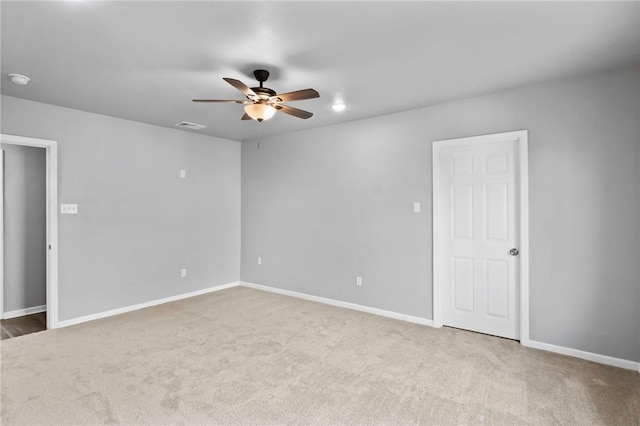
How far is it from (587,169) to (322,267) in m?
3.25

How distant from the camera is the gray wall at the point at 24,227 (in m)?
Result: 4.59

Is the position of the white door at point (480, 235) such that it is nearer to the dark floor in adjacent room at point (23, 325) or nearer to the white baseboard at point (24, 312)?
the dark floor in adjacent room at point (23, 325)

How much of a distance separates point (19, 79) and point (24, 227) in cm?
251

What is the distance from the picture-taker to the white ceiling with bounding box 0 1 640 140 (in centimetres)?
212

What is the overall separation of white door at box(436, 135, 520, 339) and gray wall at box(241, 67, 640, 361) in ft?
0.58

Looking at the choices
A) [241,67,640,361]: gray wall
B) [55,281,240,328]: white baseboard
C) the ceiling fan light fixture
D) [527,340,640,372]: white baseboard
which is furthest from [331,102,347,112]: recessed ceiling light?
[55,281,240,328]: white baseboard

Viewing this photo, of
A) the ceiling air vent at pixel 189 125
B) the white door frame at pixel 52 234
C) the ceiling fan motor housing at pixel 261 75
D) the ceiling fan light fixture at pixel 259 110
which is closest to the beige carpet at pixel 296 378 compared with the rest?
the white door frame at pixel 52 234

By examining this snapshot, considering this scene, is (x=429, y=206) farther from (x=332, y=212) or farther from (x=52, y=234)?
(x=52, y=234)

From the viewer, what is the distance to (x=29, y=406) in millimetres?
2391

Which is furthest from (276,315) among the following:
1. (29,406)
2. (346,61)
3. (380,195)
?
(346,61)

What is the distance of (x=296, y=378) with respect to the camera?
279 centimetres

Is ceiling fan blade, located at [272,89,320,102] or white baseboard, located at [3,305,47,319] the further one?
white baseboard, located at [3,305,47,319]

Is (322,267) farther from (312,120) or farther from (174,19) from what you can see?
(174,19)

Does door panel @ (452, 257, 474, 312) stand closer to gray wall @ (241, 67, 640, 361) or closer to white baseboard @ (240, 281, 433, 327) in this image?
gray wall @ (241, 67, 640, 361)
